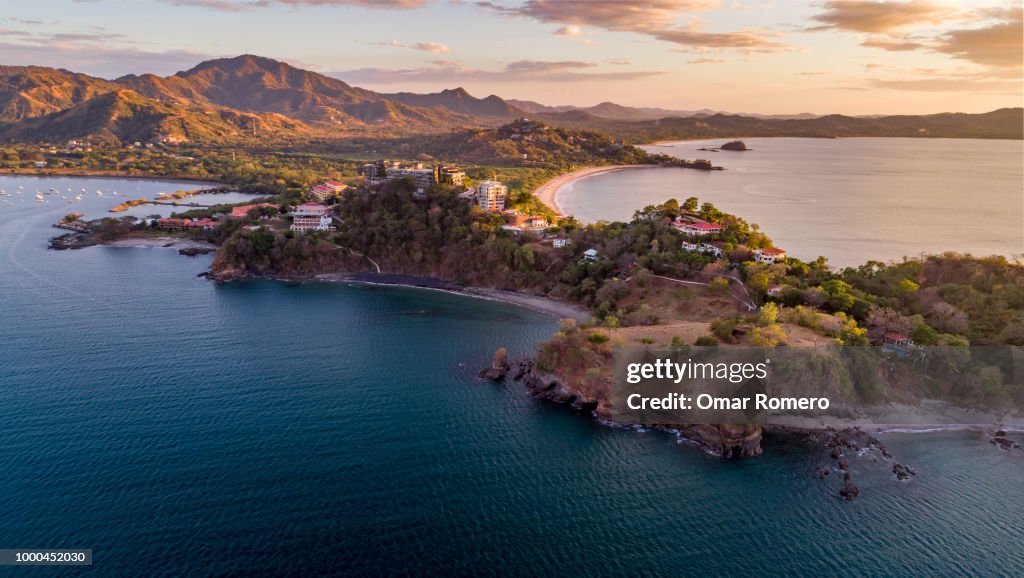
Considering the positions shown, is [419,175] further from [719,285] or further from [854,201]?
[854,201]

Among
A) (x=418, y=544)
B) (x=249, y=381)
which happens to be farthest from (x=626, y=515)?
(x=249, y=381)

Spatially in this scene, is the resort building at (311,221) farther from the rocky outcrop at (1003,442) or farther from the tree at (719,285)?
the rocky outcrop at (1003,442)

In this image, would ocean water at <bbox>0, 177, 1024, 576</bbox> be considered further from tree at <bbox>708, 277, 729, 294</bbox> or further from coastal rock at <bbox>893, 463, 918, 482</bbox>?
tree at <bbox>708, 277, 729, 294</bbox>

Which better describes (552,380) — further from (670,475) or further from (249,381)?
(249,381)

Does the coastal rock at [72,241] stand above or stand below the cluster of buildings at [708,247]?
below

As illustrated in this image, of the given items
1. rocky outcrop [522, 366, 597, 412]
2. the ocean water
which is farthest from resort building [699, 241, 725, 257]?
rocky outcrop [522, 366, 597, 412]

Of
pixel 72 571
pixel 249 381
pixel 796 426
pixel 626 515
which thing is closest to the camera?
pixel 72 571

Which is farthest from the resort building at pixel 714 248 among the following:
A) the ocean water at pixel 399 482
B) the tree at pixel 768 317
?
the ocean water at pixel 399 482
